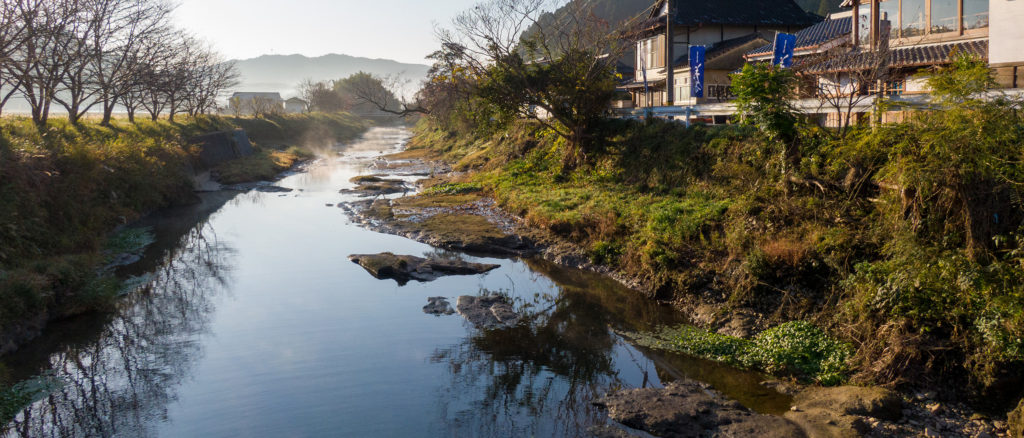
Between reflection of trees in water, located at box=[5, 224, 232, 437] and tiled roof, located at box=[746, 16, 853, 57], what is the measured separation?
26151mm

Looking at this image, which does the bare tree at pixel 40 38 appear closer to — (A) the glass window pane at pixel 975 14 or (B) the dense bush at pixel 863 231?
(B) the dense bush at pixel 863 231

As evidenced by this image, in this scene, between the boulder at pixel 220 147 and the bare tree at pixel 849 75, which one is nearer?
the bare tree at pixel 849 75

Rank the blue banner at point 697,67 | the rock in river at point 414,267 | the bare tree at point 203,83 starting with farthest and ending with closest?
the bare tree at point 203,83
the blue banner at point 697,67
the rock in river at point 414,267

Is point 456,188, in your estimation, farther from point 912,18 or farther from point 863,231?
point 863,231

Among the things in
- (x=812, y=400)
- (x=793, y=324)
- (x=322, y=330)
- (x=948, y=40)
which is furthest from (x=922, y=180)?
(x=948, y=40)

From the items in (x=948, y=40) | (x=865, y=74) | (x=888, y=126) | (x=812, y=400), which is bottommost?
(x=812, y=400)

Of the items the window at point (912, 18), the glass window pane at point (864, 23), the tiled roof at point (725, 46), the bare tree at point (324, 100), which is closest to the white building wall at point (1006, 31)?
the window at point (912, 18)

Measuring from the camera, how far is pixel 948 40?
23.2 meters

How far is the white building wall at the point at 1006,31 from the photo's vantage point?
1878 cm

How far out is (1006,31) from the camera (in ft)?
62.7

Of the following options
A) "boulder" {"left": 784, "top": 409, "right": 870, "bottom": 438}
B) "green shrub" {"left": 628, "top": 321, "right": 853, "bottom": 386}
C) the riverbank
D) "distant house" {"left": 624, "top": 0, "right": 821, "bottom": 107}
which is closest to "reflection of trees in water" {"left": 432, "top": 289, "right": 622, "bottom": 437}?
"green shrub" {"left": 628, "top": 321, "right": 853, "bottom": 386}

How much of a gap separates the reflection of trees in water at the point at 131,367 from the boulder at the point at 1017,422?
1260 centimetres

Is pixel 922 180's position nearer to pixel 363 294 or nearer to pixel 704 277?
pixel 704 277

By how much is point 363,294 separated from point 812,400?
11.2 meters
